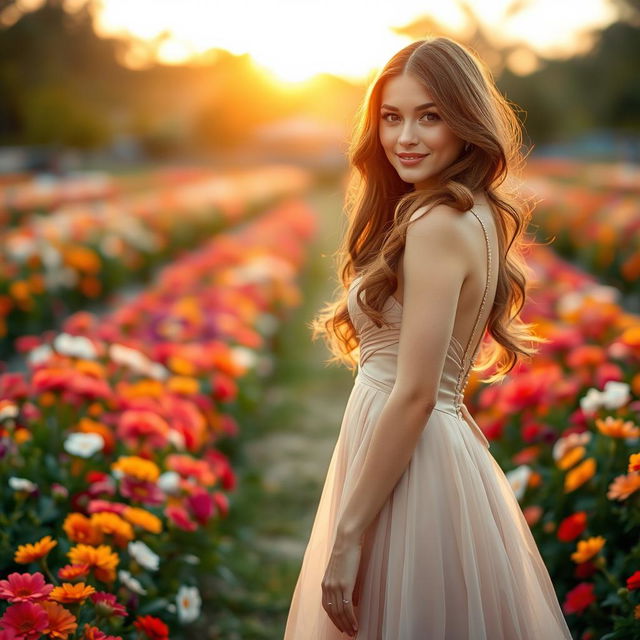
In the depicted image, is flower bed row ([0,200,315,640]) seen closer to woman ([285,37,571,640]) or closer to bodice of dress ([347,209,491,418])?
woman ([285,37,571,640])

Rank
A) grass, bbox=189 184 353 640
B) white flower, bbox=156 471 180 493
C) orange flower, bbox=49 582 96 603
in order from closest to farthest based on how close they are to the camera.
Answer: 1. orange flower, bbox=49 582 96 603
2. white flower, bbox=156 471 180 493
3. grass, bbox=189 184 353 640

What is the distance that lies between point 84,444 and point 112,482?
18cm

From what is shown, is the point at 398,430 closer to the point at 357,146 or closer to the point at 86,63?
the point at 357,146

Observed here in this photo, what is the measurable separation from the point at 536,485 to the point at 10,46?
2534 centimetres

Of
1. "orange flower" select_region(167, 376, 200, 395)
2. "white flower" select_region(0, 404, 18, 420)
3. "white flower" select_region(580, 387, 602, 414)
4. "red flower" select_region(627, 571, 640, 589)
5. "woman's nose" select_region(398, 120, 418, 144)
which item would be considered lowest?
"red flower" select_region(627, 571, 640, 589)

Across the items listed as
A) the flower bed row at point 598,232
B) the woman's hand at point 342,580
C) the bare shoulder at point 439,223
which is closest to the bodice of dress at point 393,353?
the bare shoulder at point 439,223

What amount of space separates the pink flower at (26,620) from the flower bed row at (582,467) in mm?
1420

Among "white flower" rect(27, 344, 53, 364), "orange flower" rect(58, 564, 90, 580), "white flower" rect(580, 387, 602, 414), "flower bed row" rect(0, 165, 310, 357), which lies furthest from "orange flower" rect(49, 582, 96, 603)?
"flower bed row" rect(0, 165, 310, 357)

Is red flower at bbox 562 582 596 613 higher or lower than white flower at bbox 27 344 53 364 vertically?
lower

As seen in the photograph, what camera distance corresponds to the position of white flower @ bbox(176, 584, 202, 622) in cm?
243

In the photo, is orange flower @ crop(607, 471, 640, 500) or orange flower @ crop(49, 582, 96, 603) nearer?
orange flower @ crop(49, 582, 96, 603)

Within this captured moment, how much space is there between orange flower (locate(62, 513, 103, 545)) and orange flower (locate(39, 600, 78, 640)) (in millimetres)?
448

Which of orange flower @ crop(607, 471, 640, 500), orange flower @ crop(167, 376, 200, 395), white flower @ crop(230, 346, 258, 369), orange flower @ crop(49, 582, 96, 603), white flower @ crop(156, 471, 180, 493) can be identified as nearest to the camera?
orange flower @ crop(49, 582, 96, 603)

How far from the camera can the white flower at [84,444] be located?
2619 mm
